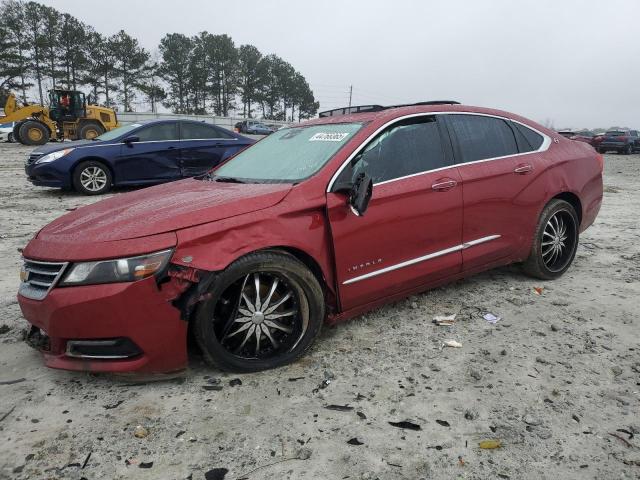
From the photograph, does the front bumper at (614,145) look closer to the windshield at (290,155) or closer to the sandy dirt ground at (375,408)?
the sandy dirt ground at (375,408)

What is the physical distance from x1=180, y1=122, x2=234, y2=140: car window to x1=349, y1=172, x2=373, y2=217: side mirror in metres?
6.66

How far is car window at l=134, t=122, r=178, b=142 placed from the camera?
8.33m

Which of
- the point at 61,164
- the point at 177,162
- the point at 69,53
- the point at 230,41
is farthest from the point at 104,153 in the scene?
the point at 230,41

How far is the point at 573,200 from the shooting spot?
412 centimetres

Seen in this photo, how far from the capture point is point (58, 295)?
7.38ft

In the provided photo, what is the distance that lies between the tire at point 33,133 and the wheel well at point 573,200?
21.6 metres

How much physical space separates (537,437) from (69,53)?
61508mm

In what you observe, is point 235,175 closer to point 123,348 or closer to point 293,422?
point 123,348

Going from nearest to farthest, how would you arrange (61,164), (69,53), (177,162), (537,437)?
(537,437) → (61,164) → (177,162) → (69,53)

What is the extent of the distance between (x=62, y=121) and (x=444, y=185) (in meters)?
21.9

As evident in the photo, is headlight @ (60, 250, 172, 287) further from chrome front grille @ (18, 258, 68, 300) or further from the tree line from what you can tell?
the tree line

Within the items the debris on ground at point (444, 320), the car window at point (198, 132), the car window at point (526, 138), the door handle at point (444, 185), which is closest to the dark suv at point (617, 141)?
the car window at point (198, 132)

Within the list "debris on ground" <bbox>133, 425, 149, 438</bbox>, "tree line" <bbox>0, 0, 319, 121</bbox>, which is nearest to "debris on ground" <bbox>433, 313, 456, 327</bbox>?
"debris on ground" <bbox>133, 425, 149, 438</bbox>

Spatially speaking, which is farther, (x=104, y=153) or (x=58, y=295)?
(x=104, y=153)
